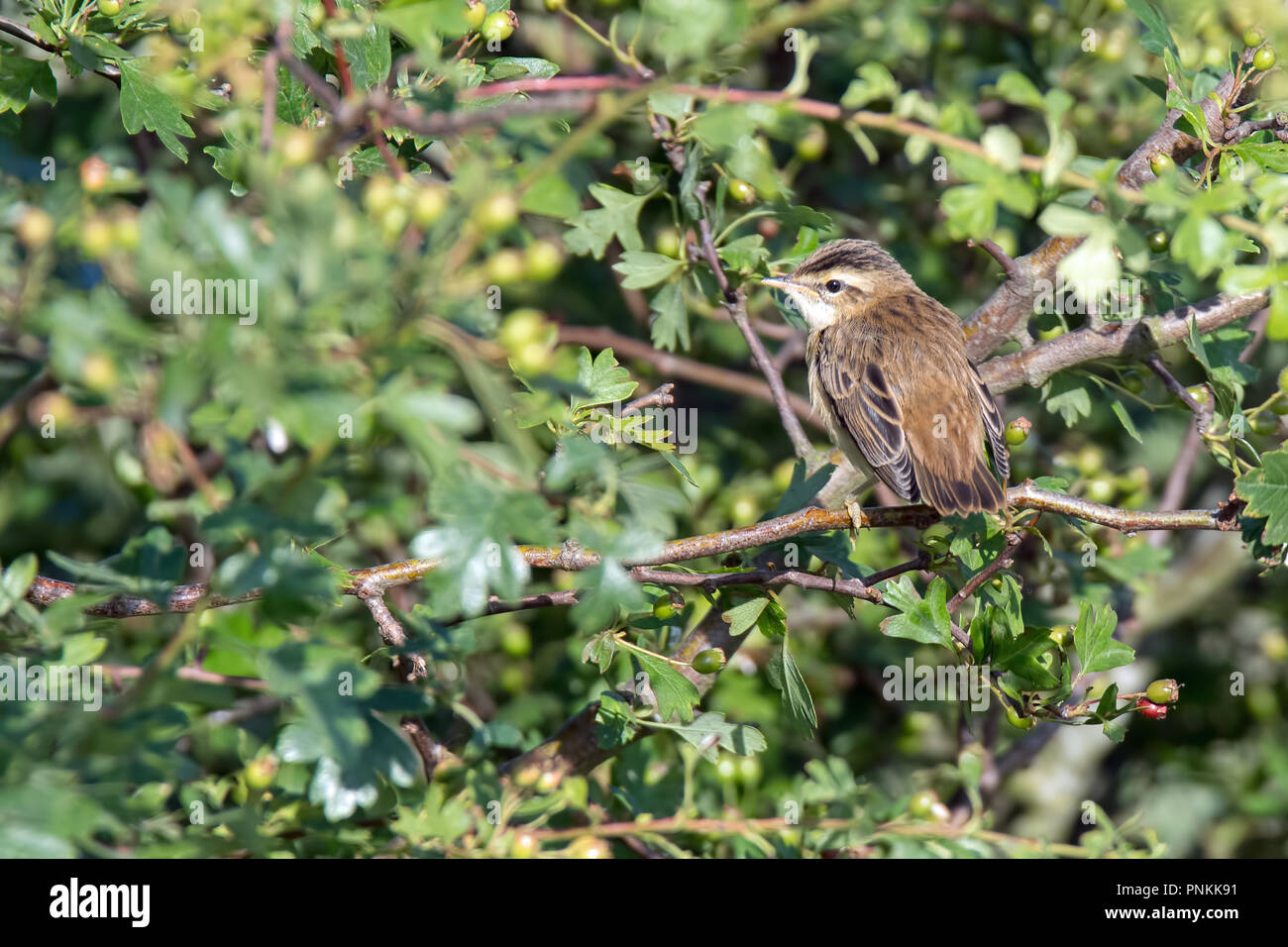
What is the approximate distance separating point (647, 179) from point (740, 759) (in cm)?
202

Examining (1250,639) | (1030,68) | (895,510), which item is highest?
(1030,68)

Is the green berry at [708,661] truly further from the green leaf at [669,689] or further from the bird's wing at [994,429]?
the bird's wing at [994,429]

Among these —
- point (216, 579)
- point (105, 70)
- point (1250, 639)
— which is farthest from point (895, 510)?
point (1250, 639)

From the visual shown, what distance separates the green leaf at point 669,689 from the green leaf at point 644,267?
1.12m

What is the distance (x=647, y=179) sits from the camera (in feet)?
11.1

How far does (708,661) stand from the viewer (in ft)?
10.4

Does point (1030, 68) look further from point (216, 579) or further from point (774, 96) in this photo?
point (216, 579)

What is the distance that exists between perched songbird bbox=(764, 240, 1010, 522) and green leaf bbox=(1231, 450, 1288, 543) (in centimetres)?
80

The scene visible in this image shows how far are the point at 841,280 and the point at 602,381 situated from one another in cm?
211

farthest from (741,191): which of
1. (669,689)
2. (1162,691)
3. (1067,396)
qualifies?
(1162,691)

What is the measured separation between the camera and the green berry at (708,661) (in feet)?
10.4

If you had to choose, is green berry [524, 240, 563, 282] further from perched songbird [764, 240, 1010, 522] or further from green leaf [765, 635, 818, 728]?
perched songbird [764, 240, 1010, 522]

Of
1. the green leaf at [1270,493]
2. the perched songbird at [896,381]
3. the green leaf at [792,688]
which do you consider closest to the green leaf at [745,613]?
the green leaf at [792,688]

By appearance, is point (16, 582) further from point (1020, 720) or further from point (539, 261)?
point (1020, 720)
